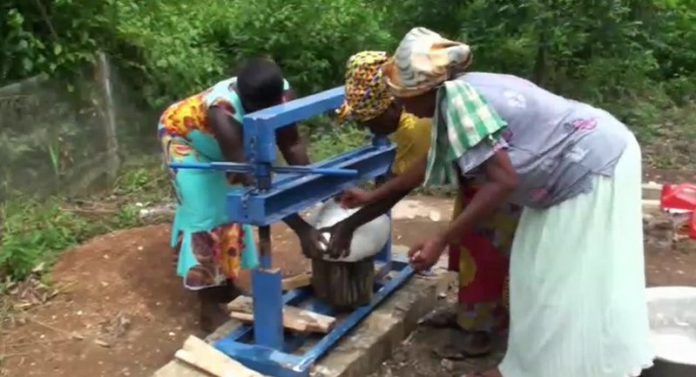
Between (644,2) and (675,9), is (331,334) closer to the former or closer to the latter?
(644,2)

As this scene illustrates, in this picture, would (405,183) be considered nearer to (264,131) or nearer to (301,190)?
(301,190)

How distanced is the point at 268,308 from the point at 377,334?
593 mm

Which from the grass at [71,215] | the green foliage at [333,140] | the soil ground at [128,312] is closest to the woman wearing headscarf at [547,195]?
the soil ground at [128,312]

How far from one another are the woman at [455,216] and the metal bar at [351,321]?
0.28 metres

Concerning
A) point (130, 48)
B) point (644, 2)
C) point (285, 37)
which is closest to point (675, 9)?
point (644, 2)

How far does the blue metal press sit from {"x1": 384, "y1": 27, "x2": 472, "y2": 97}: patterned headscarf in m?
0.46

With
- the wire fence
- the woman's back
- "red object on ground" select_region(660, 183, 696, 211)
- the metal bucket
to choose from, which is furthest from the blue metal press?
the wire fence

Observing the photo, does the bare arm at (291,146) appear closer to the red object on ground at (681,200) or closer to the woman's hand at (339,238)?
the woman's hand at (339,238)

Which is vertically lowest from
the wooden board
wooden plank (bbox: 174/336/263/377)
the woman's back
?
wooden plank (bbox: 174/336/263/377)

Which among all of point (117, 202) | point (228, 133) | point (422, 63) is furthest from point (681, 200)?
point (117, 202)

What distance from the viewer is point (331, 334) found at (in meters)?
4.09

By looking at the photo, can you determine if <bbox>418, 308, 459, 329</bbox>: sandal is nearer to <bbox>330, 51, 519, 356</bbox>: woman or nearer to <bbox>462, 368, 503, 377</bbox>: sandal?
<bbox>330, 51, 519, 356</bbox>: woman

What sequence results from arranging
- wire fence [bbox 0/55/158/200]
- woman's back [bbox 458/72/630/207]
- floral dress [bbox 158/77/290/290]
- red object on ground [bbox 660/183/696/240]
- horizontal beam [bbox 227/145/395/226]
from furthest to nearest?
wire fence [bbox 0/55/158/200], red object on ground [bbox 660/183/696/240], floral dress [bbox 158/77/290/290], horizontal beam [bbox 227/145/395/226], woman's back [bbox 458/72/630/207]

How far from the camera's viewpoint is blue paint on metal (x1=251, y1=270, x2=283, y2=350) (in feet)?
12.5
